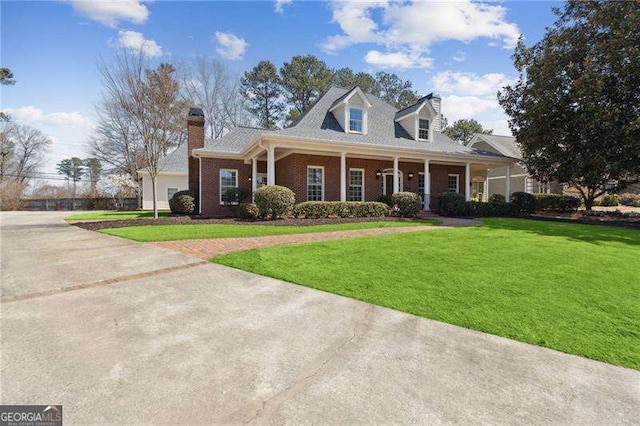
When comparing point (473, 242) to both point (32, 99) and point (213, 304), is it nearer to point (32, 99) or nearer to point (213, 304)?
point (213, 304)

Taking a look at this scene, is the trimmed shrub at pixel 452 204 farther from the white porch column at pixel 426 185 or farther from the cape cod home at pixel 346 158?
the cape cod home at pixel 346 158

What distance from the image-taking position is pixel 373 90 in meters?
41.1

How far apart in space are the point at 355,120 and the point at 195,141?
9.22 meters

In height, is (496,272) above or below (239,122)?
below

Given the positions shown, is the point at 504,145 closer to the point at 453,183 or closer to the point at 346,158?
the point at 453,183

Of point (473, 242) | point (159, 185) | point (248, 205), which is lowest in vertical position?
point (473, 242)

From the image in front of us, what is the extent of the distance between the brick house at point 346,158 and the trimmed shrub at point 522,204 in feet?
6.35

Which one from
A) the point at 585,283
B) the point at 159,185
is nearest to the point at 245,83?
the point at 159,185

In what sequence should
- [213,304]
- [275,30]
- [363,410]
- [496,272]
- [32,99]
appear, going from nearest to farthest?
[363,410]
[213,304]
[496,272]
[32,99]
[275,30]

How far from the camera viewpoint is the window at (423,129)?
709 inches

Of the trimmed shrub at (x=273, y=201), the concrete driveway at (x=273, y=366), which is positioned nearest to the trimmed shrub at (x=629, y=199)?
the trimmed shrub at (x=273, y=201)

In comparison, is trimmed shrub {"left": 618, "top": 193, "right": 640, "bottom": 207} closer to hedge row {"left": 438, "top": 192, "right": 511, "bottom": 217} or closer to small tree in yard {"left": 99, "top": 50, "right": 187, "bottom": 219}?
hedge row {"left": 438, "top": 192, "right": 511, "bottom": 217}

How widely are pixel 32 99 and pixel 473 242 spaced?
14.6 m

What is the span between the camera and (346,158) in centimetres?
1620
